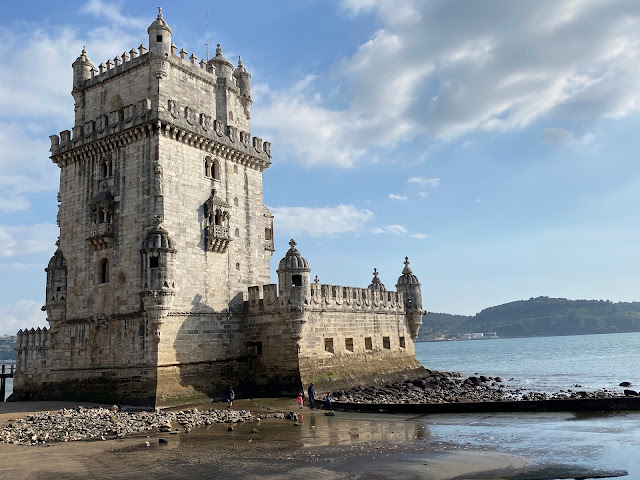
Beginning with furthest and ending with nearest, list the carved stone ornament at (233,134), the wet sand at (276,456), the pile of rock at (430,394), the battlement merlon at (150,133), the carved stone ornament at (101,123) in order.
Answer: the carved stone ornament at (233,134), the pile of rock at (430,394), the carved stone ornament at (101,123), the battlement merlon at (150,133), the wet sand at (276,456)

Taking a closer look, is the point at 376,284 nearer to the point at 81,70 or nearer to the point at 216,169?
the point at 216,169

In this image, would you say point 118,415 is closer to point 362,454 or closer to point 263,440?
point 263,440

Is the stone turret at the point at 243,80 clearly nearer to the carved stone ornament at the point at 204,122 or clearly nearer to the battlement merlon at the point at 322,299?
the carved stone ornament at the point at 204,122

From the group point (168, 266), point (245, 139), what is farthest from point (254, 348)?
point (245, 139)

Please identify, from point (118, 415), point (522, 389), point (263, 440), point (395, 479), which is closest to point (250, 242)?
point (118, 415)

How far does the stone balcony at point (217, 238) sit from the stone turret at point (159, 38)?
9.97 m


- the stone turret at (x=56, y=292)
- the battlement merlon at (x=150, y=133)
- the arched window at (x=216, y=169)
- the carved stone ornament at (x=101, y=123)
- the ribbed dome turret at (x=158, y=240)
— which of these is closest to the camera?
the ribbed dome turret at (x=158, y=240)

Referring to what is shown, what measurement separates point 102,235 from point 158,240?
4048 mm

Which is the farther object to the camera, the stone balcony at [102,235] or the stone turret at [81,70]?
the stone turret at [81,70]

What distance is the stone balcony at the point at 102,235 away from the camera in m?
29.9

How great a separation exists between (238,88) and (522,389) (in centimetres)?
3253

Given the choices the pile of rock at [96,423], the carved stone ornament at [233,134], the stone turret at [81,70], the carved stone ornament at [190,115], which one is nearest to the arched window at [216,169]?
the carved stone ornament at [233,134]

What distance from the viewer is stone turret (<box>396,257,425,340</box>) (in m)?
43.9

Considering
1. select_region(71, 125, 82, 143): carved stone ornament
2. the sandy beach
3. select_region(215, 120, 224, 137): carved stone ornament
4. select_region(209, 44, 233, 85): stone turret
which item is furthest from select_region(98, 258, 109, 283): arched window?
select_region(209, 44, 233, 85): stone turret
